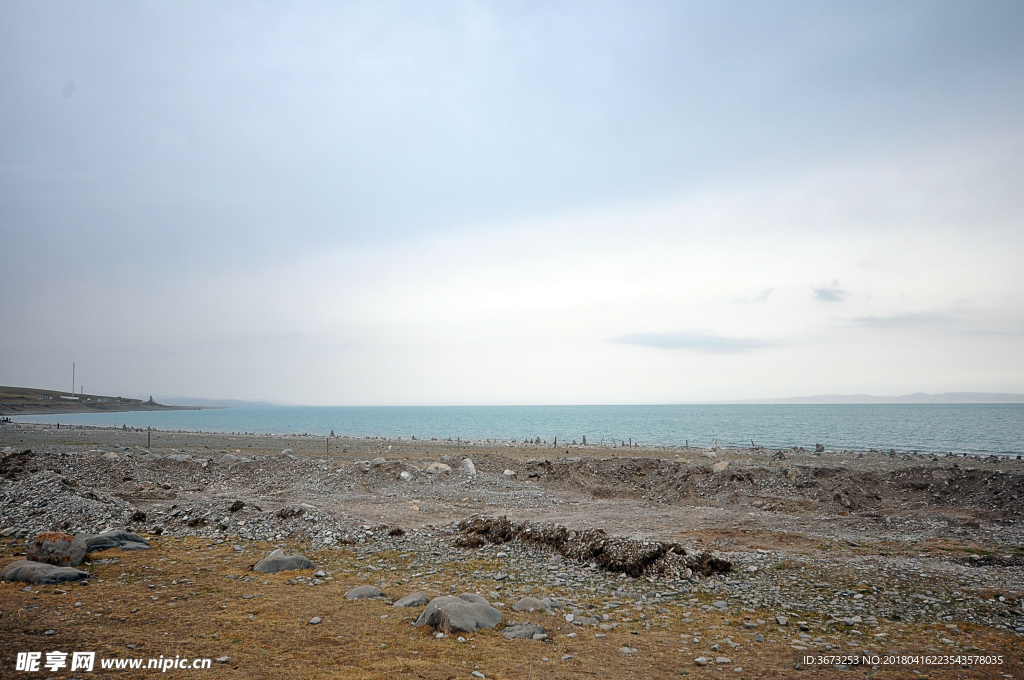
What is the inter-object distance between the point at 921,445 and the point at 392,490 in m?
84.1

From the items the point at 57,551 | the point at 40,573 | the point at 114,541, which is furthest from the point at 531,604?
the point at 114,541

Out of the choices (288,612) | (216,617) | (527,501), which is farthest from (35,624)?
(527,501)

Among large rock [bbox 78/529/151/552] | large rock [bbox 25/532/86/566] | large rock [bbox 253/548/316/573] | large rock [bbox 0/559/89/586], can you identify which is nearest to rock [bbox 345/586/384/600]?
large rock [bbox 253/548/316/573]

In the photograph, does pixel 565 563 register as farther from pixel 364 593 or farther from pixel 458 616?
pixel 364 593

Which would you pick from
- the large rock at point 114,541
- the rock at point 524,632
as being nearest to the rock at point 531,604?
the rock at point 524,632

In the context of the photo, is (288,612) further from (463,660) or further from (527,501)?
(527,501)

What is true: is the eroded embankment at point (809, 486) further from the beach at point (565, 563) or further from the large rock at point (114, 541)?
the large rock at point (114, 541)

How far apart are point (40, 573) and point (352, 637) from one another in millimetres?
8872

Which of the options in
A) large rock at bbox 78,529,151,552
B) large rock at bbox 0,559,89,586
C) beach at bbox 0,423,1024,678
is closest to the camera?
beach at bbox 0,423,1024,678

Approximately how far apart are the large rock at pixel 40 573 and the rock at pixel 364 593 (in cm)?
701

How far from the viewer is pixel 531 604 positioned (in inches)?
493

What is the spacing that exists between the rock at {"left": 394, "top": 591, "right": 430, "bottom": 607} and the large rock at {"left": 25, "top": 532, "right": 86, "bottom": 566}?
31.8 ft

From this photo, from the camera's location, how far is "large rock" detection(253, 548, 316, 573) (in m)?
15.6

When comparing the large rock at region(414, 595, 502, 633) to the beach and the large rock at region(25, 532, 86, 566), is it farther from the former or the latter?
the large rock at region(25, 532, 86, 566)
